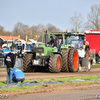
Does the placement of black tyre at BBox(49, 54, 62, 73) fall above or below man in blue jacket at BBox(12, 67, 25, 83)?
above

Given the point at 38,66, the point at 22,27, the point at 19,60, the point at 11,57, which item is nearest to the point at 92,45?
the point at 19,60

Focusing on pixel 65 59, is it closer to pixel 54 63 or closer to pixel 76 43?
pixel 54 63

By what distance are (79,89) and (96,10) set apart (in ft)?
132

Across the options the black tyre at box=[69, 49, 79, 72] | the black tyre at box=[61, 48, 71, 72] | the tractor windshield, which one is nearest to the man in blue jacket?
the black tyre at box=[61, 48, 71, 72]

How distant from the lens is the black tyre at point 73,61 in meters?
17.8

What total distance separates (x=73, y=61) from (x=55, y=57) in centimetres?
225

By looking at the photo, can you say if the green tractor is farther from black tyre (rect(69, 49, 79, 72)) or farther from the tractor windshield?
the tractor windshield

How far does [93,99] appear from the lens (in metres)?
7.77

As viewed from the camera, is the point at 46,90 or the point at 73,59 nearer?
the point at 46,90

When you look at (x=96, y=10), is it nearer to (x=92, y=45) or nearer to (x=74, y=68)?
(x=92, y=45)

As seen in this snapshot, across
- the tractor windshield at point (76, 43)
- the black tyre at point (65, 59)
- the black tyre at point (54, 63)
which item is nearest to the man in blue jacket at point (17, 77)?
the black tyre at point (54, 63)

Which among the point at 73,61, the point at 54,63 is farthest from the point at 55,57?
the point at 73,61

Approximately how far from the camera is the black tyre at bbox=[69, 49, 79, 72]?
17.8 m

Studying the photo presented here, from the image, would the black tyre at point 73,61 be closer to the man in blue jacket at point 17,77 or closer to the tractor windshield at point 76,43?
the tractor windshield at point 76,43
